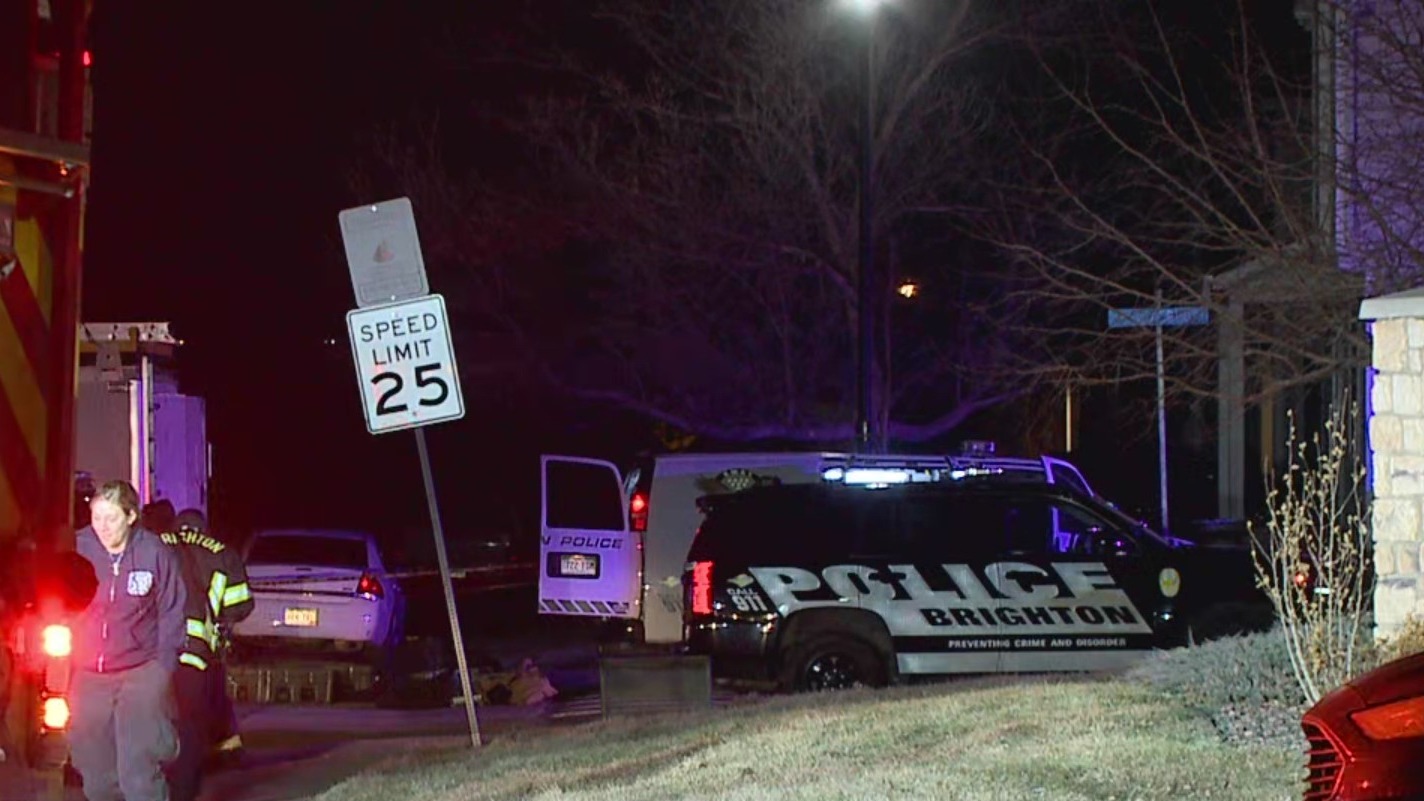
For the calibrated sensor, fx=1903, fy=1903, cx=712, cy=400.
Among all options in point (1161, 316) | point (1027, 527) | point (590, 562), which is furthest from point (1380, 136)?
point (590, 562)

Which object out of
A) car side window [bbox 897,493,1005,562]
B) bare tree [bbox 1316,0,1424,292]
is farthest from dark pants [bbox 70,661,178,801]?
bare tree [bbox 1316,0,1424,292]

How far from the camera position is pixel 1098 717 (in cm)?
951

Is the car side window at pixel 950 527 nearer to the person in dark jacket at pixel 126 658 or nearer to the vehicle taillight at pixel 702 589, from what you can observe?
the vehicle taillight at pixel 702 589

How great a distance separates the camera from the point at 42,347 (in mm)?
6098

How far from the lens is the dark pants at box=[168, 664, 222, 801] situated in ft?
32.2

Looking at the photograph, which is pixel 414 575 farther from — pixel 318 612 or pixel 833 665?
pixel 833 665

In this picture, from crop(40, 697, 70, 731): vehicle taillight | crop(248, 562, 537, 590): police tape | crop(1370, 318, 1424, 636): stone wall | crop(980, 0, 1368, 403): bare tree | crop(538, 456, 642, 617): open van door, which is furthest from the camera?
crop(538, 456, 642, 617): open van door

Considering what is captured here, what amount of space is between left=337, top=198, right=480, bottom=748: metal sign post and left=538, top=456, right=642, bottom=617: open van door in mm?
6568

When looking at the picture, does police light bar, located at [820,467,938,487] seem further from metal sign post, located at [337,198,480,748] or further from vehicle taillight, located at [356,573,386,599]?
metal sign post, located at [337,198,480,748]

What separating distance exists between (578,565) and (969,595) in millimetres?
4842

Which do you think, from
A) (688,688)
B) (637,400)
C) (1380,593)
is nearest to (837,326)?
(637,400)

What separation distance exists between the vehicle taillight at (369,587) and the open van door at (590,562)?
1.74 m

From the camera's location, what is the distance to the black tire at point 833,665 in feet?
46.9

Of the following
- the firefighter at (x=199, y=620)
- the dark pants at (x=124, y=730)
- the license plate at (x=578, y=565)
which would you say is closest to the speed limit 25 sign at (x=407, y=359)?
the firefighter at (x=199, y=620)
